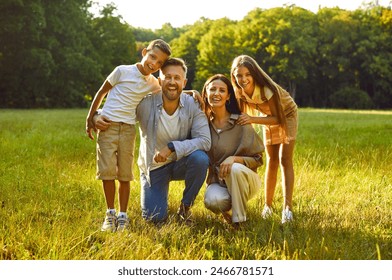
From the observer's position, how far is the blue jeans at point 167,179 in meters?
4.42

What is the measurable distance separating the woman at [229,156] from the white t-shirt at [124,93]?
Result: 67 centimetres

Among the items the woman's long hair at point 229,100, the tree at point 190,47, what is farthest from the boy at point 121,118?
the tree at point 190,47

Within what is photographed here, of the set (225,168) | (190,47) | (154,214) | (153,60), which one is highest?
Result: (190,47)

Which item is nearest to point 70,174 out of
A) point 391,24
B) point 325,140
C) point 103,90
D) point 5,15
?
point 103,90

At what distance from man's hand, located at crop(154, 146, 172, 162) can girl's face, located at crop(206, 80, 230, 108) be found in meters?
0.65

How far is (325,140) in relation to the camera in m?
10.8

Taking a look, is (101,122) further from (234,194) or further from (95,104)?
(234,194)

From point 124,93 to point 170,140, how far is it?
2.02ft

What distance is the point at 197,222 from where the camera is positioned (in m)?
4.52

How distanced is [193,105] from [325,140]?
688 cm

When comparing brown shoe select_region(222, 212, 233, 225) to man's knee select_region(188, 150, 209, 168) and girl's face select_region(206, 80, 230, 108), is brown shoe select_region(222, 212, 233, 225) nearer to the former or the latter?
man's knee select_region(188, 150, 209, 168)

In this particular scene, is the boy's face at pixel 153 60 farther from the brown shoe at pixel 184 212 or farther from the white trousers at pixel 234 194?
the brown shoe at pixel 184 212

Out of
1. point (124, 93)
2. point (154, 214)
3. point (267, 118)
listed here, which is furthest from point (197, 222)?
point (124, 93)
